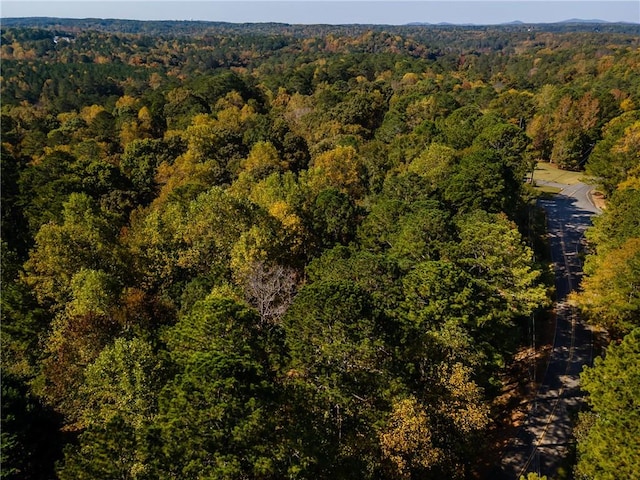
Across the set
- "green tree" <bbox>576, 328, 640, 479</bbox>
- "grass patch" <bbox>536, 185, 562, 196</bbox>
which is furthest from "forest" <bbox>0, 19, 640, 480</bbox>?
"grass patch" <bbox>536, 185, 562, 196</bbox>

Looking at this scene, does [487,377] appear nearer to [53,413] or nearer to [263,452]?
[263,452]

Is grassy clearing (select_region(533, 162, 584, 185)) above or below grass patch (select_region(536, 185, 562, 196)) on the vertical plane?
below

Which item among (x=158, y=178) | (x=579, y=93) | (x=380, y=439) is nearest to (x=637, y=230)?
(x=380, y=439)

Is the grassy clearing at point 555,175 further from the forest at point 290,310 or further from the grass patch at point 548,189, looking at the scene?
the forest at point 290,310

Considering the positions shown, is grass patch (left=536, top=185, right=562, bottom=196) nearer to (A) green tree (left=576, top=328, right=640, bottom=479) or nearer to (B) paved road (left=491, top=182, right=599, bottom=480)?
(B) paved road (left=491, top=182, right=599, bottom=480)

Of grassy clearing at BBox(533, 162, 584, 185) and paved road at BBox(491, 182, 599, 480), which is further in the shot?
grassy clearing at BBox(533, 162, 584, 185)

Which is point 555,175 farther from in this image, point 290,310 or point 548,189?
point 290,310
